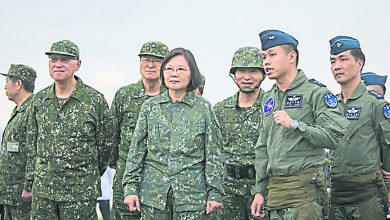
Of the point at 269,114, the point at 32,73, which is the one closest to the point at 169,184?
the point at 269,114

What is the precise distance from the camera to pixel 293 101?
16.8 ft

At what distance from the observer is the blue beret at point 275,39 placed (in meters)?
5.20

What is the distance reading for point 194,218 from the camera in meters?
5.13

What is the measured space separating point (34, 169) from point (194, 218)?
2.37 m

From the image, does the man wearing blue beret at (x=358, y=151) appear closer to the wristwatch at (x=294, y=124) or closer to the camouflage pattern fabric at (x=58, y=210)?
the wristwatch at (x=294, y=124)

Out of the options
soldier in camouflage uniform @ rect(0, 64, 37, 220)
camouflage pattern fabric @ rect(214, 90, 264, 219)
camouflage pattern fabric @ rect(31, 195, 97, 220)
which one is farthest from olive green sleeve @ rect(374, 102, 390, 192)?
soldier in camouflage uniform @ rect(0, 64, 37, 220)

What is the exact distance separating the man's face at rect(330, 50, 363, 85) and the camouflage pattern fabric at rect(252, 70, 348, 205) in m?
1.02

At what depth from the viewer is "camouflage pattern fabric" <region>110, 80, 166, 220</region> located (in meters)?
7.00

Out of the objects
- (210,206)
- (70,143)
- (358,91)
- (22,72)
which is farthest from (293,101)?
(22,72)

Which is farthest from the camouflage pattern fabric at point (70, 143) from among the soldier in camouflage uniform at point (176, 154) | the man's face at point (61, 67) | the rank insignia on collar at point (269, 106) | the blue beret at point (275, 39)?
the blue beret at point (275, 39)

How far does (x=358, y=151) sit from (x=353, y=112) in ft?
1.27

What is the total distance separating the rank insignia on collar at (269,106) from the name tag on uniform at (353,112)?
1.15 meters

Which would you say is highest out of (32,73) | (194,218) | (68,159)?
(32,73)

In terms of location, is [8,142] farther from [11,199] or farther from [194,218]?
[194,218]
